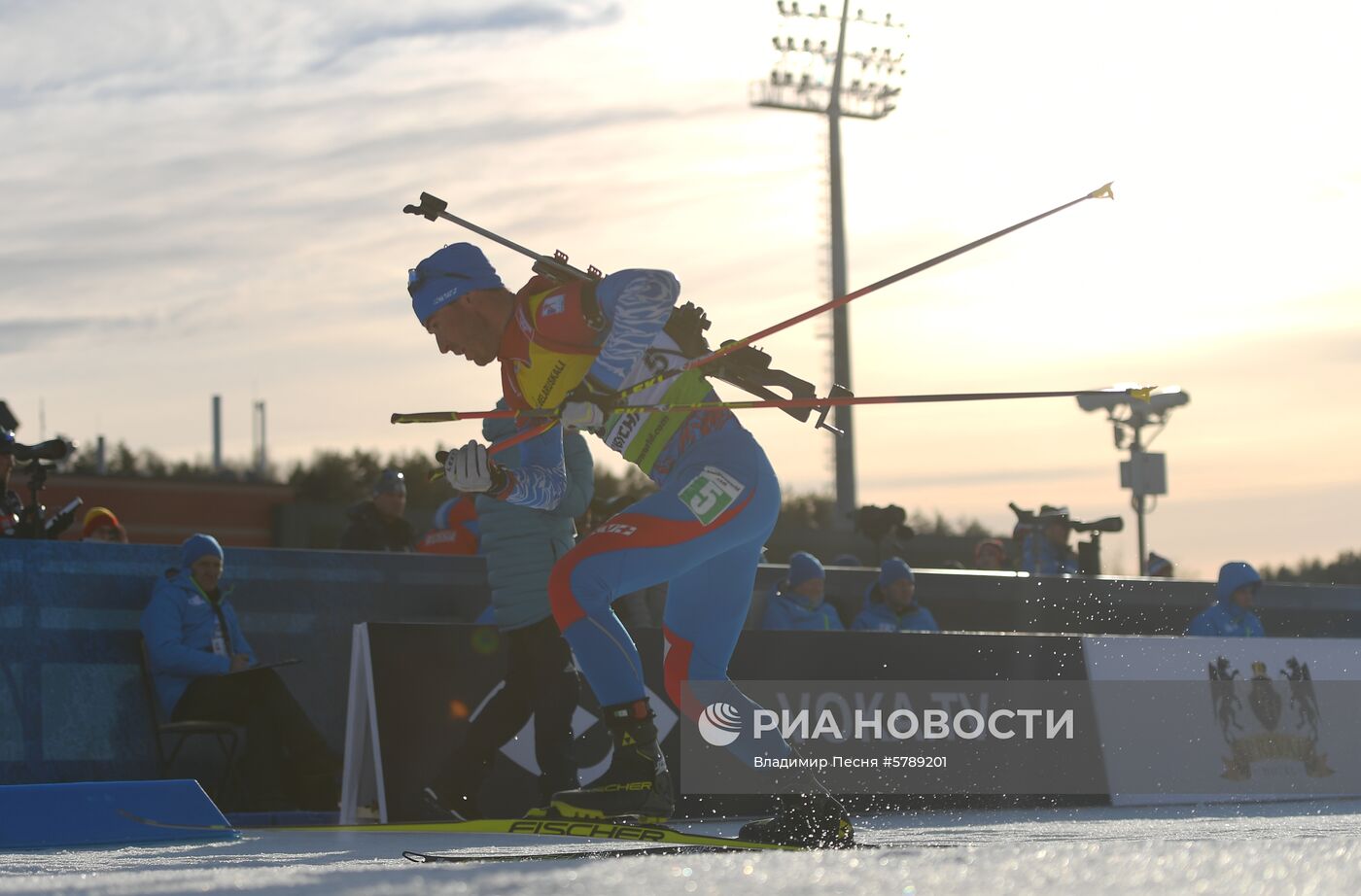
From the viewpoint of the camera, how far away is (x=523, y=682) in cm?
827

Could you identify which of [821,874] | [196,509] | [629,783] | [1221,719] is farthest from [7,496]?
[196,509]

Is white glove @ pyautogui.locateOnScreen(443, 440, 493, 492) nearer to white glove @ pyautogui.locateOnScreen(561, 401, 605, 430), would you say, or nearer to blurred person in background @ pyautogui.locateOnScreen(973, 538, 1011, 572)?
white glove @ pyautogui.locateOnScreen(561, 401, 605, 430)

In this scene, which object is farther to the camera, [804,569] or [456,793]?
[804,569]

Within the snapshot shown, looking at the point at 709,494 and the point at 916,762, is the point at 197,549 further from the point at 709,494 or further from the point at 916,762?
the point at 709,494

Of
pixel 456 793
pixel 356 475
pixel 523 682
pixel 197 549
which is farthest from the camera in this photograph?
pixel 356 475

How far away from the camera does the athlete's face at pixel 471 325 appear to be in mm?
6227

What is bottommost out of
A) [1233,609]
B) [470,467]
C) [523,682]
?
[523,682]

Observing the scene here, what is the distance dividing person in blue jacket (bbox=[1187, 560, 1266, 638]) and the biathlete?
6822 millimetres

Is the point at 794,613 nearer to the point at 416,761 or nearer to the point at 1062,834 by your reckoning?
the point at 416,761

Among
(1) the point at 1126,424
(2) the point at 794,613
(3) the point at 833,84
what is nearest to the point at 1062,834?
(2) the point at 794,613

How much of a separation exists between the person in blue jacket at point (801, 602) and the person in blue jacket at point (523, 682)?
3.30 m

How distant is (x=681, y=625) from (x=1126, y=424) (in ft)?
45.9

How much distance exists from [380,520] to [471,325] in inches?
230

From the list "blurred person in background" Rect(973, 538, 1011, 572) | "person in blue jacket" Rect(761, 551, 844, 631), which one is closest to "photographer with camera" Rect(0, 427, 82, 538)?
"person in blue jacket" Rect(761, 551, 844, 631)
